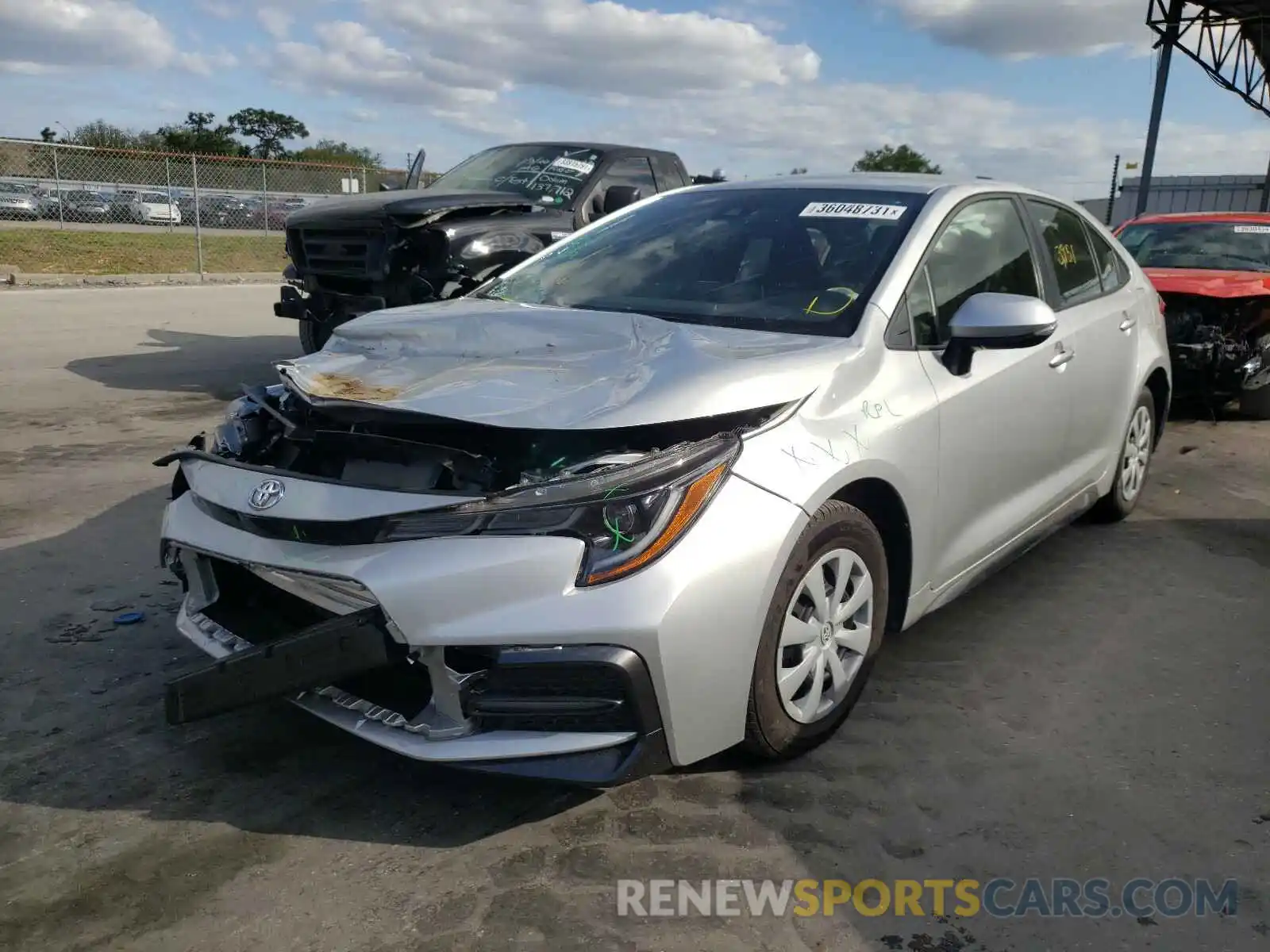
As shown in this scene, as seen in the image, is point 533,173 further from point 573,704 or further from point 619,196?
point 573,704

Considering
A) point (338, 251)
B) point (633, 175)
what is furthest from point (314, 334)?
point (633, 175)

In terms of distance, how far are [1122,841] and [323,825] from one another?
6.57 ft

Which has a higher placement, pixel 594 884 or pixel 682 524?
pixel 682 524

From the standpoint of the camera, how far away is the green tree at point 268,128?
76812 millimetres

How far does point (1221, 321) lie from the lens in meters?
7.71

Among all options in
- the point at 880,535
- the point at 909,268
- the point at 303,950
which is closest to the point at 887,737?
the point at 880,535

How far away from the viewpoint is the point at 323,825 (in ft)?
8.90

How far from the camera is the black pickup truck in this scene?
24.2ft

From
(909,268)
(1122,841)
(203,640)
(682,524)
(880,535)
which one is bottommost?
(1122,841)

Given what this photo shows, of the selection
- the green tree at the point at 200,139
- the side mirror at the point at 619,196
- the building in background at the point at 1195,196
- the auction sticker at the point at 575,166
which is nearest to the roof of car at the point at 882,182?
the side mirror at the point at 619,196

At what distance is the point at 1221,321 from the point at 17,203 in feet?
72.3

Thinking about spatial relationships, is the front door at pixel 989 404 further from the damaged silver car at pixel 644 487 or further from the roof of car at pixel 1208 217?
the roof of car at pixel 1208 217

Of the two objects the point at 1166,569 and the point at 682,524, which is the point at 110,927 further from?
the point at 1166,569

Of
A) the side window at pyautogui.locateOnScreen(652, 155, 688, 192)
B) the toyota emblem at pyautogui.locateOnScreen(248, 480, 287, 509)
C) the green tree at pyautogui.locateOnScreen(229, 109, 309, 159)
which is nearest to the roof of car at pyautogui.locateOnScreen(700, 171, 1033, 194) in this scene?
the toyota emblem at pyautogui.locateOnScreen(248, 480, 287, 509)
